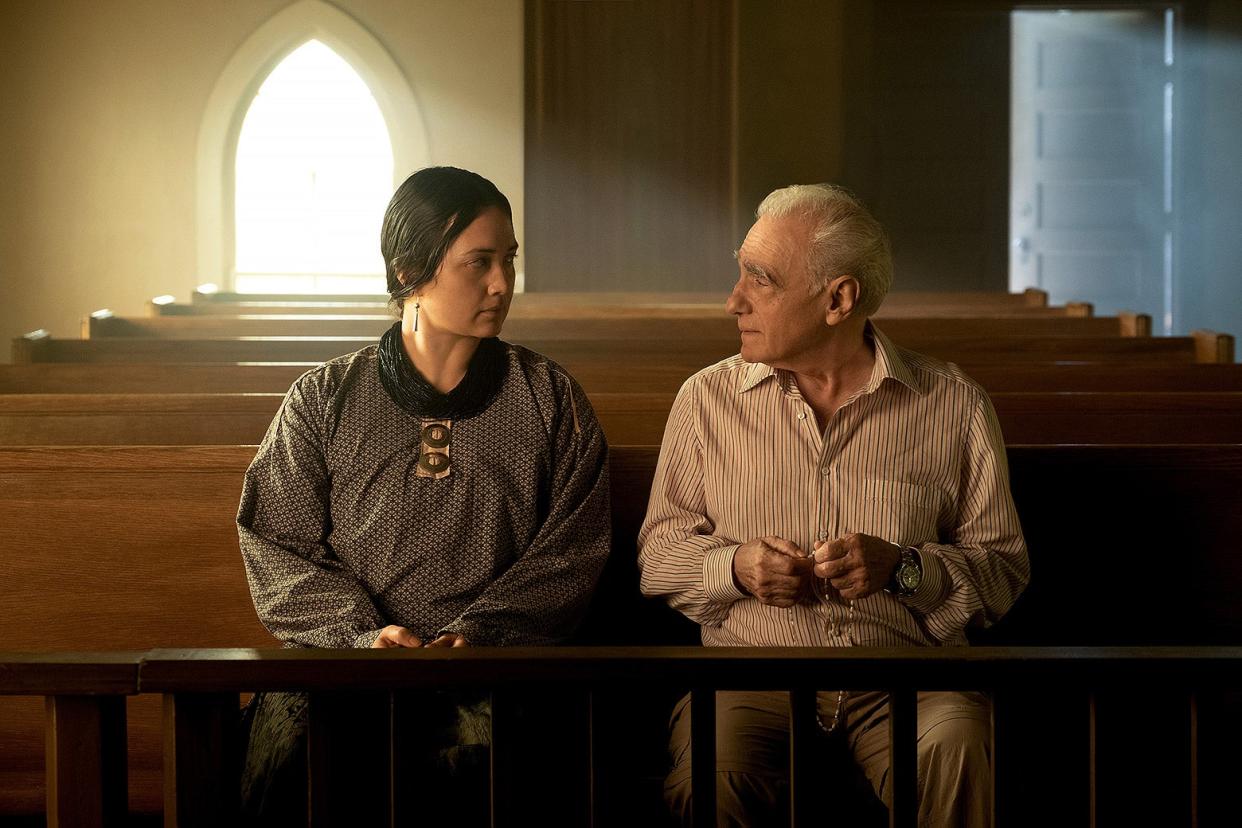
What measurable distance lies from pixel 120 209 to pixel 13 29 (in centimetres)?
115

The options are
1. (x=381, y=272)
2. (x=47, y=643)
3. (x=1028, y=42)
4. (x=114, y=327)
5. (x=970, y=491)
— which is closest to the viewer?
(x=970, y=491)

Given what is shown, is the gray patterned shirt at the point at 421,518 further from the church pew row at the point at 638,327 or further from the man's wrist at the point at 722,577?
the church pew row at the point at 638,327

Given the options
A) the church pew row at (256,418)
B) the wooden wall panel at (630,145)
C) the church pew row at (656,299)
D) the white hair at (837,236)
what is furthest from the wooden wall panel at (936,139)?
the white hair at (837,236)

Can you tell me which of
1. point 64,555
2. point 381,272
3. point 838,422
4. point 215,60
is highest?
point 215,60

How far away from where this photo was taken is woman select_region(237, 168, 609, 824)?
1900mm

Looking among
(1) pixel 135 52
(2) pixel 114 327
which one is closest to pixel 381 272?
(1) pixel 135 52

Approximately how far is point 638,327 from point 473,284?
2.00 m

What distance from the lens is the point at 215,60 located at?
7477mm

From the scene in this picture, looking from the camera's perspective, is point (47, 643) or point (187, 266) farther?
point (187, 266)

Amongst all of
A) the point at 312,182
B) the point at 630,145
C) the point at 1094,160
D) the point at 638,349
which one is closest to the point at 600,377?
the point at 638,349

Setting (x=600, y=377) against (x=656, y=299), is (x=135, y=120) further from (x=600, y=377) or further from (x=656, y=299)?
(x=600, y=377)

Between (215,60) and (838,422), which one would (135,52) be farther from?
(838,422)

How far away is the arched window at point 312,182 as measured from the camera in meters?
7.81

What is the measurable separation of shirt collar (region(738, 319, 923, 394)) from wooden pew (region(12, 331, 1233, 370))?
136 cm
